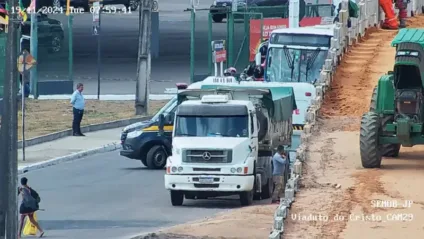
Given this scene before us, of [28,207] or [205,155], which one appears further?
[205,155]

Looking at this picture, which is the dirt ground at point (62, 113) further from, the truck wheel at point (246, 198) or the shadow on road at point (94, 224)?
the shadow on road at point (94, 224)

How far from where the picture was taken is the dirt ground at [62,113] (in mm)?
41281

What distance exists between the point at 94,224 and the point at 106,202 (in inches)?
114

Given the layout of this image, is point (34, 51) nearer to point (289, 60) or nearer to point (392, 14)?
point (289, 60)

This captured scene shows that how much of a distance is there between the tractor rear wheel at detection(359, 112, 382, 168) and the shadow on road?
598 cm

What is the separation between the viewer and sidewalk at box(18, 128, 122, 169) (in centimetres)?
3590

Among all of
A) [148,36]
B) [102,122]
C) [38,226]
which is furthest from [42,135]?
[38,226]

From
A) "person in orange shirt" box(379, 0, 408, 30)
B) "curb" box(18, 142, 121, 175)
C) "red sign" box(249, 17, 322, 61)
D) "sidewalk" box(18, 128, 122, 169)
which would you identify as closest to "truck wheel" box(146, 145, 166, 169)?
"curb" box(18, 142, 121, 175)

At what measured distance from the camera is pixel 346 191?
19969 mm

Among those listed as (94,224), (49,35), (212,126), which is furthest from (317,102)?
(49,35)

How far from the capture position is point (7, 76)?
914 inches

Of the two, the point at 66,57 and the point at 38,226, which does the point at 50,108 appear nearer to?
the point at 66,57

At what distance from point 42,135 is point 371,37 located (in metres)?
10.9

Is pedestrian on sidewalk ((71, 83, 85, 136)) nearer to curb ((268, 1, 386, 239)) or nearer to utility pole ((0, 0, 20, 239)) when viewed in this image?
curb ((268, 1, 386, 239))
